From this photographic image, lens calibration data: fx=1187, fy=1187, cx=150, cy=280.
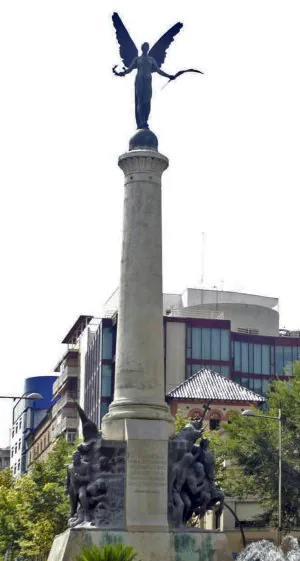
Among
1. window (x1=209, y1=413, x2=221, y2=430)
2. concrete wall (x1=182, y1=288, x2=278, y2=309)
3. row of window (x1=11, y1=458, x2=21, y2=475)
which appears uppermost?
concrete wall (x1=182, y1=288, x2=278, y2=309)

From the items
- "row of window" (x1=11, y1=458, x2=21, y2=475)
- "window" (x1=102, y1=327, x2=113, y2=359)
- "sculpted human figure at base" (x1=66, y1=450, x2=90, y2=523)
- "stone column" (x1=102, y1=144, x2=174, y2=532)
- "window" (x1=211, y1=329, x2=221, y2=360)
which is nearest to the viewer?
"stone column" (x1=102, y1=144, x2=174, y2=532)

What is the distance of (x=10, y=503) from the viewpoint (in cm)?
7081

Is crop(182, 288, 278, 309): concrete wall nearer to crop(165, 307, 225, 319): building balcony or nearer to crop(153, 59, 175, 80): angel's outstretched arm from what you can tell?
crop(165, 307, 225, 319): building balcony

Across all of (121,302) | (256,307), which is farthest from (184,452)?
(256,307)

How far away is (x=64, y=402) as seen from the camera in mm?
119125

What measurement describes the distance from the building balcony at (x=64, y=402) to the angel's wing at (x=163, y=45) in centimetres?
7839

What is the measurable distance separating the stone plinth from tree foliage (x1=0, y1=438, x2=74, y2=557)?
82.5 feet

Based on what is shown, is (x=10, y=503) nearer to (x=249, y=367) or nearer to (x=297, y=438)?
(x=297, y=438)

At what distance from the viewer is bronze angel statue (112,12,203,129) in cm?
4022

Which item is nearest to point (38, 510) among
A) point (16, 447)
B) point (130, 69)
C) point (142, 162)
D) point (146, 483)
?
point (146, 483)

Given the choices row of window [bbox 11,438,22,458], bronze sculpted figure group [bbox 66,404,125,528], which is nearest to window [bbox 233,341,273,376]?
row of window [bbox 11,438,22,458]

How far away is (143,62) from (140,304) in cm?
861

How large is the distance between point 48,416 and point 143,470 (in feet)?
331

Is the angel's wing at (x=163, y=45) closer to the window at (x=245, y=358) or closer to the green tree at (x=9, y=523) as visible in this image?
the green tree at (x=9, y=523)
